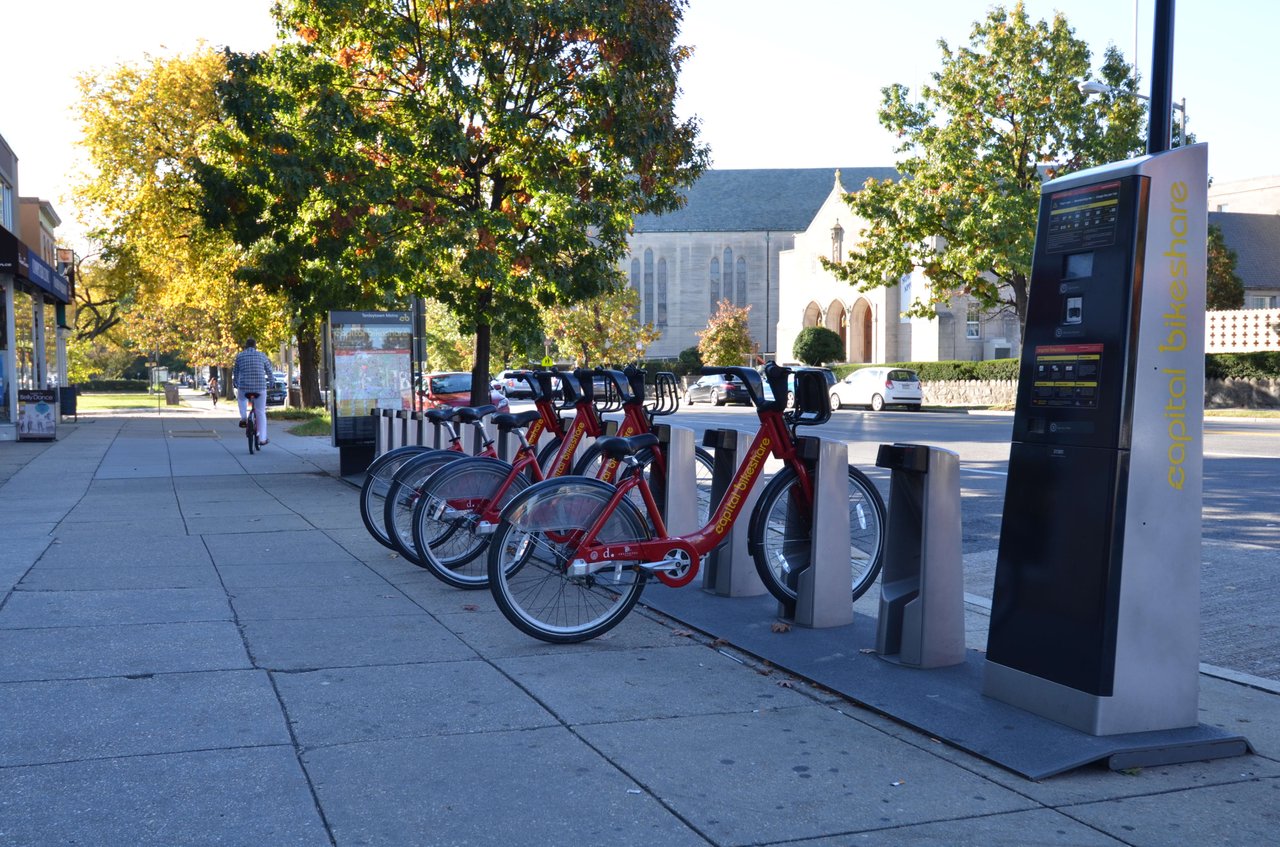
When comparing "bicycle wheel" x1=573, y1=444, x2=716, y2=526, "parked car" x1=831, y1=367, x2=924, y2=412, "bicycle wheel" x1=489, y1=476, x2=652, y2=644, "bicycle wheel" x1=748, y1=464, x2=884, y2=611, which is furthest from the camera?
"parked car" x1=831, y1=367, x2=924, y2=412

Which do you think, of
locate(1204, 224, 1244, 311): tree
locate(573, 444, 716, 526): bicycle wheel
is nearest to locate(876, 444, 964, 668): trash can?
locate(573, 444, 716, 526): bicycle wheel

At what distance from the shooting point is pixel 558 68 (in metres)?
15.5

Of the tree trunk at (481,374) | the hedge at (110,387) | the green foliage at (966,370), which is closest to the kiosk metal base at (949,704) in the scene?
the tree trunk at (481,374)

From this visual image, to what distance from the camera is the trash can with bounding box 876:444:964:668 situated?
17.9ft

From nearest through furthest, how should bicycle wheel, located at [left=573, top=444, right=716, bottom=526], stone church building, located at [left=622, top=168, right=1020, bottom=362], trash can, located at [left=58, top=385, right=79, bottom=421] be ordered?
bicycle wheel, located at [left=573, top=444, right=716, bottom=526] < trash can, located at [left=58, top=385, right=79, bottom=421] < stone church building, located at [left=622, top=168, right=1020, bottom=362]

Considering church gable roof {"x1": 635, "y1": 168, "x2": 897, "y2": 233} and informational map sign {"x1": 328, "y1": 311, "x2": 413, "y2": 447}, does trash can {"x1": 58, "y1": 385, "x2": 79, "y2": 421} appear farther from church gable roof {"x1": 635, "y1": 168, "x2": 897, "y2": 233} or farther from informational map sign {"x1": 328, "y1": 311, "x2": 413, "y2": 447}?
church gable roof {"x1": 635, "y1": 168, "x2": 897, "y2": 233}

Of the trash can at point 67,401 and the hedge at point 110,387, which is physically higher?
the trash can at point 67,401

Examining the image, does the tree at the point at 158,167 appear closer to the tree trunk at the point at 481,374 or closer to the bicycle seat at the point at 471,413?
the tree trunk at the point at 481,374

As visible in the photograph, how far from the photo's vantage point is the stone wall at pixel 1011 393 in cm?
3466

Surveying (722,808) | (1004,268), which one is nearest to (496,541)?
(722,808)

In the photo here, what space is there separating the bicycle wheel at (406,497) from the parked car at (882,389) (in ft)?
112

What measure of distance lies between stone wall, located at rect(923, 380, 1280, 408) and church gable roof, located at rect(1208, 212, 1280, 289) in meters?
23.8

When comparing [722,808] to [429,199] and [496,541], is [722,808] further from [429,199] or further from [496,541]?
[429,199]

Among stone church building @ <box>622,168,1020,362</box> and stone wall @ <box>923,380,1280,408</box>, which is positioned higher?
stone church building @ <box>622,168,1020,362</box>
